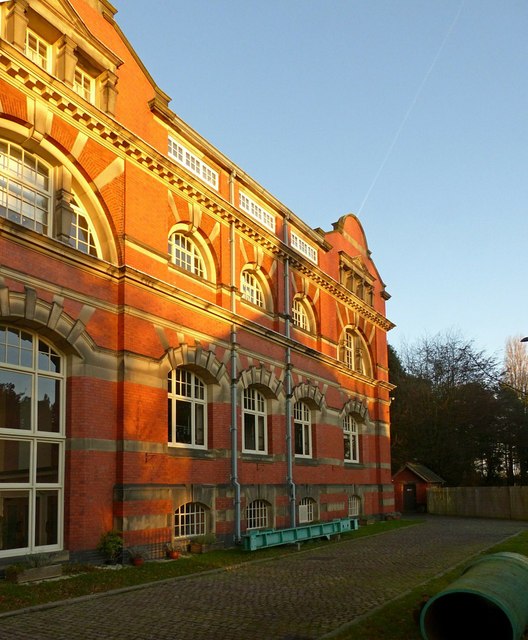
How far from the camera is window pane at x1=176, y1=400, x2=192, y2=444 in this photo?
20.1 m

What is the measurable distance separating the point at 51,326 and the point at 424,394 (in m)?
41.1

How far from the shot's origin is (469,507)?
41750mm

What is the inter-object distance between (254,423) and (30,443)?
10.4 m

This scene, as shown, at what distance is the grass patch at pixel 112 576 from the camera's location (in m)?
12.1

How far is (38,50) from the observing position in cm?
1691

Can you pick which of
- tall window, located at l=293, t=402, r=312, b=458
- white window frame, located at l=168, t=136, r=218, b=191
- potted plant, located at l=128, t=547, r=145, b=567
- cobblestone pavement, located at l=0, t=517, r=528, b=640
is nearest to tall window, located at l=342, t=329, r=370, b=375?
tall window, located at l=293, t=402, r=312, b=458

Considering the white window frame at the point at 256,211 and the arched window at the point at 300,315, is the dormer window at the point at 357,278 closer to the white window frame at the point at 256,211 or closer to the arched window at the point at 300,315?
the arched window at the point at 300,315

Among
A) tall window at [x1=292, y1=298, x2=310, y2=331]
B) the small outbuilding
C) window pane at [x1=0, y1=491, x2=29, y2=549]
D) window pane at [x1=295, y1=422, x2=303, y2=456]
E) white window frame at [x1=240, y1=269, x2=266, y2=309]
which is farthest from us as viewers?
the small outbuilding

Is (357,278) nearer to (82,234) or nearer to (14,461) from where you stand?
(82,234)

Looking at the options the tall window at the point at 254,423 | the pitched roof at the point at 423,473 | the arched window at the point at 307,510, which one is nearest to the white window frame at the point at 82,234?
the tall window at the point at 254,423

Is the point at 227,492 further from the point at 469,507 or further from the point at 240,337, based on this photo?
the point at 469,507

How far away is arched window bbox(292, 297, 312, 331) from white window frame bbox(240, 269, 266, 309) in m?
2.58

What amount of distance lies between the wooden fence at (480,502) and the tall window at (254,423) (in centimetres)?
2162

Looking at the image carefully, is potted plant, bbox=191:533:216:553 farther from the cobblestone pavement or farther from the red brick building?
the cobblestone pavement
